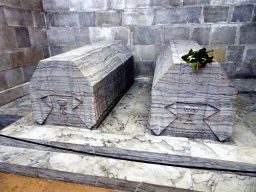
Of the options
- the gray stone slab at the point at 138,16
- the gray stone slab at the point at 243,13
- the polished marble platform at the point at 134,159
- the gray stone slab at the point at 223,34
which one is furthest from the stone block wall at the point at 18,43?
the gray stone slab at the point at 243,13

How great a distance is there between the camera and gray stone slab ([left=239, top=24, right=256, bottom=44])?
4458 millimetres

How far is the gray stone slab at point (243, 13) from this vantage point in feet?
14.2

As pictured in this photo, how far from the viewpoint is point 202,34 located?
186 inches

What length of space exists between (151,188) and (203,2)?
4.32 metres

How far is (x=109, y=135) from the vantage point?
2.74 meters

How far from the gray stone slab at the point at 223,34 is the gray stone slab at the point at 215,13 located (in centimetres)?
18

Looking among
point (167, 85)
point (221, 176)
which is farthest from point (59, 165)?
point (221, 176)

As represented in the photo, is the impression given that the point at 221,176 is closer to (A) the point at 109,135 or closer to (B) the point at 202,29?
(A) the point at 109,135

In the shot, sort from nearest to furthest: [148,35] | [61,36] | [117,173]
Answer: [117,173] < [148,35] < [61,36]

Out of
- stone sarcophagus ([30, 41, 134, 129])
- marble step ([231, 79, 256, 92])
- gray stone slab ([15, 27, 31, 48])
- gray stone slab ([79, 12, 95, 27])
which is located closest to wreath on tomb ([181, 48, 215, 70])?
stone sarcophagus ([30, 41, 134, 129])

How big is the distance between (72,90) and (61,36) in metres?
3.30

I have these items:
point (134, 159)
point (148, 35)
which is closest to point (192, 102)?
point (134, 159)

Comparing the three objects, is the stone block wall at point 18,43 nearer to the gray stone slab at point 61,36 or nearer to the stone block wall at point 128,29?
the stone block wall at point 128,29

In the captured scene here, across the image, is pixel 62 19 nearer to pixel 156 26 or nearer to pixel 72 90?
pixel 156 26
